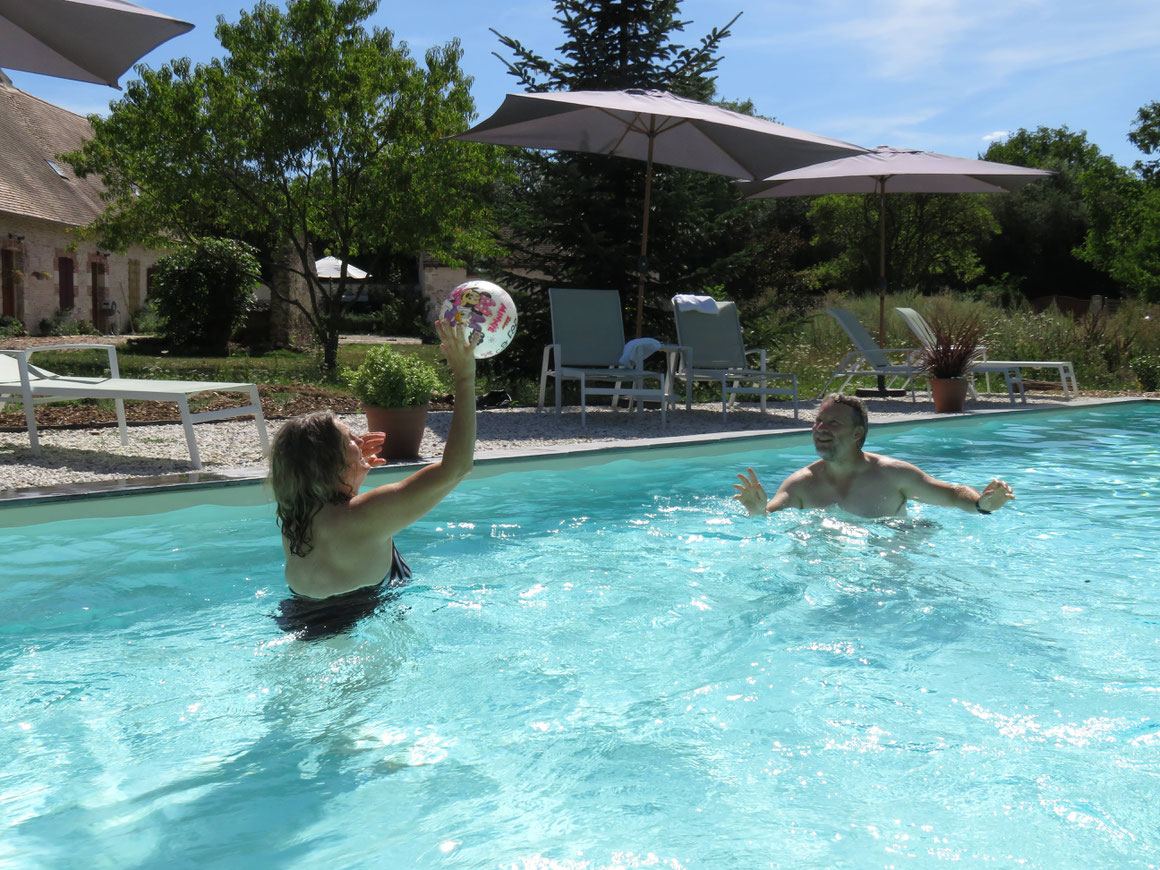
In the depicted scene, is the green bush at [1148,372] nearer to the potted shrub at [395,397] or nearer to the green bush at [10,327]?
the potted shrub at [395,397]

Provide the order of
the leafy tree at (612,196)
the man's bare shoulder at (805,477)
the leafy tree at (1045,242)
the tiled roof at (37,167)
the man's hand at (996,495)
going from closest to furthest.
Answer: the man's hand at (996,495)
the man's bare shoulder at (805,477)
the leafy tree at (612,196)
the tiled roof at (37,167)
the leafy tree at (1045,242)

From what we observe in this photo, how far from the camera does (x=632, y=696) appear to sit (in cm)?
333

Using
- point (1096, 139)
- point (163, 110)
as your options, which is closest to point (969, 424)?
point (163, 110)

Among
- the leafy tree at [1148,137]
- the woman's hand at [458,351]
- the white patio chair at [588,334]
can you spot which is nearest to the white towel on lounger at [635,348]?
the white patio chair at [588,334]

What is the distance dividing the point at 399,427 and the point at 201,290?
13.6m

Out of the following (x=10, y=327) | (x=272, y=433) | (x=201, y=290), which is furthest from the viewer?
(x=10, y=327)

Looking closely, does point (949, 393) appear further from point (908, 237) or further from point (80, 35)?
point (908, 237)

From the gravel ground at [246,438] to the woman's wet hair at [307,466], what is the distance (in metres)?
2.97

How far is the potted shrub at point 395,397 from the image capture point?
6559 mm

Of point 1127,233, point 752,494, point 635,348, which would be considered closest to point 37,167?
point 635,348

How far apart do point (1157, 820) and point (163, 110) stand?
14.1 m

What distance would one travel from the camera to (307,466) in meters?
2.82

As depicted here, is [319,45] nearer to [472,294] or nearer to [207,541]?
[207,541]

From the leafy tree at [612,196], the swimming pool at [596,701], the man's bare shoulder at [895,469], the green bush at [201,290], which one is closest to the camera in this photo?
the swimming pool at [596,701]
